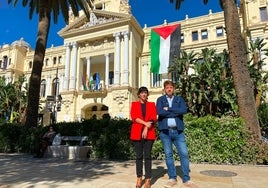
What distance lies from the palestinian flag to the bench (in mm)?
16975

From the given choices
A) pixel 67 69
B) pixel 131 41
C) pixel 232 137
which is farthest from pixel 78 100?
pixel 232 137

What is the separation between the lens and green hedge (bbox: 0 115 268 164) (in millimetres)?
8391

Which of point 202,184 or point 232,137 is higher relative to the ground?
point 232,137

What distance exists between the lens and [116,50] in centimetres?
2980

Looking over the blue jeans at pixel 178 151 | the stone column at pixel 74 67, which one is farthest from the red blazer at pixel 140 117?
the stone column at pixel 74 67

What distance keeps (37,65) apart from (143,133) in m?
11.2

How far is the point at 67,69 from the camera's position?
31516 millimetres

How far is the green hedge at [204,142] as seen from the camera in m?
8.39

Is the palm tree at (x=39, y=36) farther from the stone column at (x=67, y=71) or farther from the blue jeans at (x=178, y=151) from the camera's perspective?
the stone column at (x=67, y=71)

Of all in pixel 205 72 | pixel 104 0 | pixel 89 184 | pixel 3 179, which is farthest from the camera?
pixel 104 0

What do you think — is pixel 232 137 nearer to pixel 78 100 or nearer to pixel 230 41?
pixel 230 41

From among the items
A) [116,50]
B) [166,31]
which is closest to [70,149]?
[116,50]

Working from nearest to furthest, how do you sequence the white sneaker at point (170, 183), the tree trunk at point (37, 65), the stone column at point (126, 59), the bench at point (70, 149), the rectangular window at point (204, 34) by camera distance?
the white sneaker at point (170, 183) < the bench at point (70, 149) < the tree trunk at point (37, 65) < the stone column at point (126, 59) < the rectangular window at point (204, 34)

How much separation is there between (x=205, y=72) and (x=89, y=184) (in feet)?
53.6
